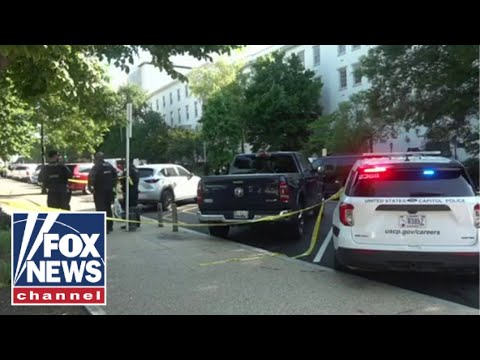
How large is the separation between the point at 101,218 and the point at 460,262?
13.7 feet

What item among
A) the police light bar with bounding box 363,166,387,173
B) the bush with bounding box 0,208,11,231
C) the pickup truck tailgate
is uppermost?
the police light bar with bounding box 363,166,387,173

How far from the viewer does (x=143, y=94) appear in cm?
6600

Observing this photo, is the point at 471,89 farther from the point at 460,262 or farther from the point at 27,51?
the point at 27,51

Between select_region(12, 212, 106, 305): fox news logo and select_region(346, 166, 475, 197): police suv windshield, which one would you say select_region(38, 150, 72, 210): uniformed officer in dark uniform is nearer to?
select_region(12, 212, 106, 305): fox news logo

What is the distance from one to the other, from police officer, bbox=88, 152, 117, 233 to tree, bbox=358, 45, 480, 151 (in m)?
14.0

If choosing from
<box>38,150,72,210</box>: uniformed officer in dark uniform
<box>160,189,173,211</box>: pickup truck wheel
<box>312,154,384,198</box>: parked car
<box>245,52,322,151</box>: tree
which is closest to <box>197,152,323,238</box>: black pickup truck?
<box>38,150,72,210</box>: uniformed officer in dark uniform

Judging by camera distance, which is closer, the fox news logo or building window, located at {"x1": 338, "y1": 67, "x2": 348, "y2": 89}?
the fox news logo

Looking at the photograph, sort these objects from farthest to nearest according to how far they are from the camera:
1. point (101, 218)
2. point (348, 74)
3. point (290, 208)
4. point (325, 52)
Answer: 1. point (325, 52)
2. point (348, 74)
3. point (290, 208)
4. point (101, 218)

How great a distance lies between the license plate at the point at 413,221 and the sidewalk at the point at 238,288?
0.82 m

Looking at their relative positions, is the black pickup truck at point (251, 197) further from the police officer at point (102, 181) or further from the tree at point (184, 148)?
the tree at point (184, 148)

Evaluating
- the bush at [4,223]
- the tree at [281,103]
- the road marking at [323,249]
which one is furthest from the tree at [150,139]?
the road marking at [323,249]

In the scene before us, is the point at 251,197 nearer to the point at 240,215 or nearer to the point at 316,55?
the point at 240,215

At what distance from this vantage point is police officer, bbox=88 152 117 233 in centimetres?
1073

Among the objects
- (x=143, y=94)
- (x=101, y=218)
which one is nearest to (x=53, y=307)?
(x=101, y=218)
